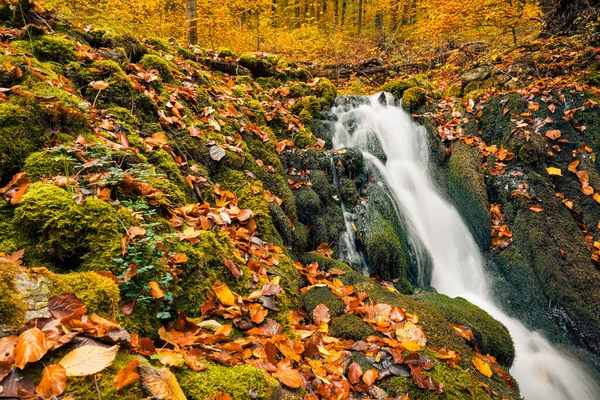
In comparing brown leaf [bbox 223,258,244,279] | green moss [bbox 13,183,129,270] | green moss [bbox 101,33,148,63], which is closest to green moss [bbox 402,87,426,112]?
green moss [bbox 101,33,148,63]

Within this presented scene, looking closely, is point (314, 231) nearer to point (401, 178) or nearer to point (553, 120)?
point (401, 178)

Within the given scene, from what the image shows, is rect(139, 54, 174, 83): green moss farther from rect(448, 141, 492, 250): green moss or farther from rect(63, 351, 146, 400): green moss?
rect(448, 141, 492, 250): green moss

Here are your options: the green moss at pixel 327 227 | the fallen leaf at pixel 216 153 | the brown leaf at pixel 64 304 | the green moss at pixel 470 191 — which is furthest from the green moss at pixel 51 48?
the green moss at pixel 470 191

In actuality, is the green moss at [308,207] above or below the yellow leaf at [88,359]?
below

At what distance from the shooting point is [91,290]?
1496mm

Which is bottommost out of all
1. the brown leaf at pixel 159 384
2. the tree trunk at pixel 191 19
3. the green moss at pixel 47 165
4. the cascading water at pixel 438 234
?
the cascading water at pixel 438 234

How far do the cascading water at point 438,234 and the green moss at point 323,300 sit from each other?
8.00 feet

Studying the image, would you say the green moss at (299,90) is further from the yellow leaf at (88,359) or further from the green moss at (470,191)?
the yellow leaf at (88,359)

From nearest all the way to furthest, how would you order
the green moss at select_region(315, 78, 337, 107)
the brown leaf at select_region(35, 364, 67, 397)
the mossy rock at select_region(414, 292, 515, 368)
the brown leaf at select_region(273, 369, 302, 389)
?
the brown leaf at select_region(35, 364, 67, 397), the brown leaf at select_region(273, 369, 302, 389), the mossy rock at select_region(414, 292, 515, 368), the green moss at select_region(315, 78, 337, 107)

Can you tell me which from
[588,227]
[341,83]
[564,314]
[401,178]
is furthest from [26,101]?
[341,83]

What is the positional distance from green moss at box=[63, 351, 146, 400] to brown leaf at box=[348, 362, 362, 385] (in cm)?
147

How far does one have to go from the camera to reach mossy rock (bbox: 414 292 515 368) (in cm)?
333

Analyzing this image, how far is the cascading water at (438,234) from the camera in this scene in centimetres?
382

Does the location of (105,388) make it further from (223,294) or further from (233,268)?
(233,268)
